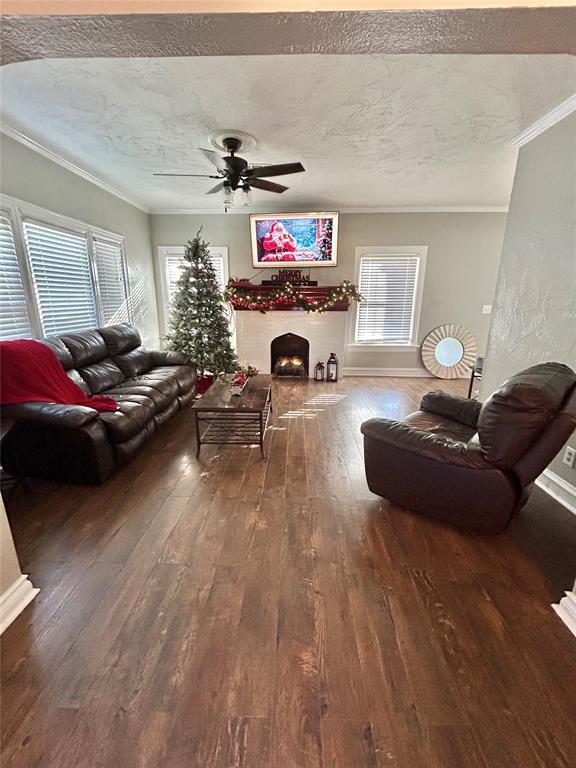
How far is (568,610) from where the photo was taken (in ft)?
4.61

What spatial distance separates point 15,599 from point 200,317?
380 cm

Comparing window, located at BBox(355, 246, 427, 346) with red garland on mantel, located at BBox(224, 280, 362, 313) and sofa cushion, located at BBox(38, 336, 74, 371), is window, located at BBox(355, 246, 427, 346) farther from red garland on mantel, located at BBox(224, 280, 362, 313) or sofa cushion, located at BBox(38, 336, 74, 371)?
sofa cushion, located at BBox(38, 336, 74, 371)

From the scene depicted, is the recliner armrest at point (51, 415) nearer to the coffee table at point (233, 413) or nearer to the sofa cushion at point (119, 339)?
the coffee table at point (233, 413)

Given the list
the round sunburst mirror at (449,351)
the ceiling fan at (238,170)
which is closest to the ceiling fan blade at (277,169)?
the ceiling fan at (238,170)

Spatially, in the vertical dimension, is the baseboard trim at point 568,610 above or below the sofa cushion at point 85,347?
below

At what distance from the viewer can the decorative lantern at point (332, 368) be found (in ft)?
18.0

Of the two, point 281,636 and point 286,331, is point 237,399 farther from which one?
point 286,331

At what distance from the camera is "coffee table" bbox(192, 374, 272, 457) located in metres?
2.77

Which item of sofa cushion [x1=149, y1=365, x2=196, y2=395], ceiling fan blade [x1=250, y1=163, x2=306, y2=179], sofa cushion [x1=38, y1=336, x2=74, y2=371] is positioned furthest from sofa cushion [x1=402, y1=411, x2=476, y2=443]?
sofa cushion [x1=38, y1=336, x2=74, y2=371]

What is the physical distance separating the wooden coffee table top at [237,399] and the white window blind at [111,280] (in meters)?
Result: 2.19

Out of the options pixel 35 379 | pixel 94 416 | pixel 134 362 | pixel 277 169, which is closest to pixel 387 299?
pixel 277 169

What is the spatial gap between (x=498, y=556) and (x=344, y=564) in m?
0.87

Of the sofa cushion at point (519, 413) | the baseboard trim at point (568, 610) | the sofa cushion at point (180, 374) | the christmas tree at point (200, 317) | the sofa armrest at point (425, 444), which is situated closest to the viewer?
the baseboard trim at point (568, 610)

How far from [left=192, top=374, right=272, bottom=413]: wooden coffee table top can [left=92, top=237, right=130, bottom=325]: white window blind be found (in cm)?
219
